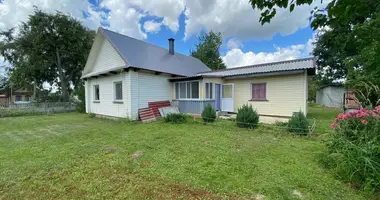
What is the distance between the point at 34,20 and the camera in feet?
59.0

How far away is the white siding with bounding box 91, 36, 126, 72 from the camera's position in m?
10.3

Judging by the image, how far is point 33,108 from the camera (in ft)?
48.4

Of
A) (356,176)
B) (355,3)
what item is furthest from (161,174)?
(355,3)

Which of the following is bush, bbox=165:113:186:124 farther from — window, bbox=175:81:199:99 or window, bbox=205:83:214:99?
window, bbox=205:83:214:99

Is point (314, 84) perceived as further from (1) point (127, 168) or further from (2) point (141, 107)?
(1) point (127, 168)

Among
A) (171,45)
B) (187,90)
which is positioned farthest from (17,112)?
(187,90)

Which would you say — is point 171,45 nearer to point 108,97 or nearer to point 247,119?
point 108,97

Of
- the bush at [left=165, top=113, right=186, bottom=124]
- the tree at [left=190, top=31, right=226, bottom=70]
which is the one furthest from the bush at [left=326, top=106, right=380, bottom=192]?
the tree at [left=190, top=31, right=226, bottom=70]

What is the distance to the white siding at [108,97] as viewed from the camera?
9523mm

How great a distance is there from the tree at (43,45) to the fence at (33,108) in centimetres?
319

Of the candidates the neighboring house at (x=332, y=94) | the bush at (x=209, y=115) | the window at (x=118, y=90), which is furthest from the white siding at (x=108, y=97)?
the neighboring house at (x=332, y=94)

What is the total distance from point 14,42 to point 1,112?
10.3 m

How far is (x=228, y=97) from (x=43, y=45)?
2018cm

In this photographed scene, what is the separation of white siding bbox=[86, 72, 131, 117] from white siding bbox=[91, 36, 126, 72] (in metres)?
0.69
